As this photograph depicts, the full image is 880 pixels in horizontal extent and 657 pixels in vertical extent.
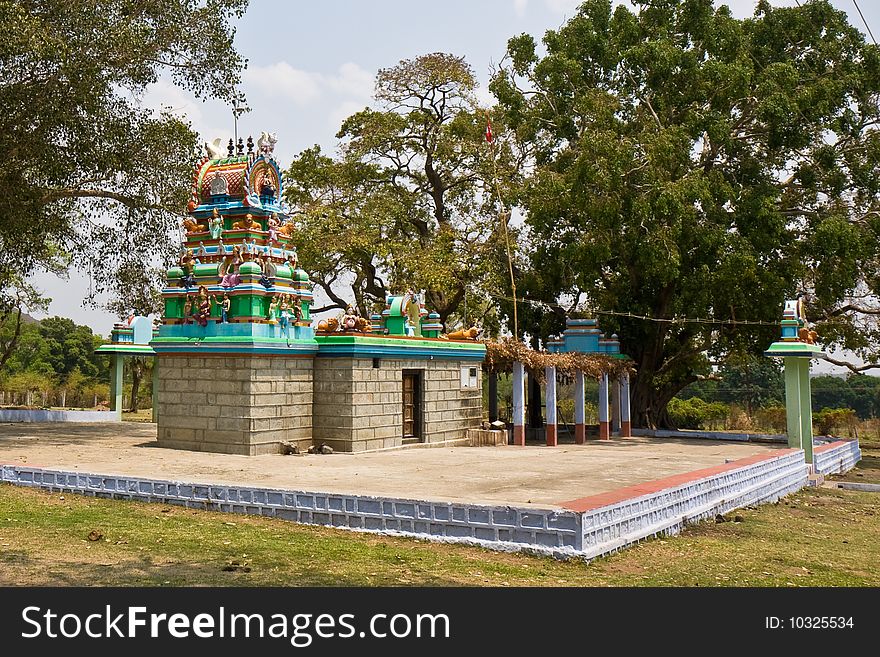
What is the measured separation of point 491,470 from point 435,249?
45.6 feet

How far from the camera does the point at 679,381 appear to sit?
25.8 meters

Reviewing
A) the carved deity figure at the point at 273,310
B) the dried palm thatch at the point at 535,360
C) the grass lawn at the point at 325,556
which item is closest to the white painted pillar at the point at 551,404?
the dried palm thatch at the point at 535,360

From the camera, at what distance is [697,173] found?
67.5 feet

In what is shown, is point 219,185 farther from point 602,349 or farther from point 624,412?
point 624,412

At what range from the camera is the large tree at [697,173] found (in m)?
20.8

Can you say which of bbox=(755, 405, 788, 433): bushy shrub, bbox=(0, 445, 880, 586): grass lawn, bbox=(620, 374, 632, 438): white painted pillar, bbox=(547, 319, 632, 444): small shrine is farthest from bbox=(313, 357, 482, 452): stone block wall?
bbox=(755, 405, 788, 433): bushy shrub

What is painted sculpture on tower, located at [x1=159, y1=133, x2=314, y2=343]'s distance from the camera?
15266mm

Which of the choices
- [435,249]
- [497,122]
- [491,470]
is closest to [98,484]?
[491,470]

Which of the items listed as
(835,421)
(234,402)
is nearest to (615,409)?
(835,421)

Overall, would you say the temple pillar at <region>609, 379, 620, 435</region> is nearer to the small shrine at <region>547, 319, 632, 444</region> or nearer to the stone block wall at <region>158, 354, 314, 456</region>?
the small shrine at <region>547, 319, 632, 444</region>

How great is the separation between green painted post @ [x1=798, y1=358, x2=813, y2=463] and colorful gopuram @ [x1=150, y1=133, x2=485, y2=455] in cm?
775

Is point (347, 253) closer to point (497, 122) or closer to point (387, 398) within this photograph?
point (497, 122)

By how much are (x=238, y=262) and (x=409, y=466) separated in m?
5.29

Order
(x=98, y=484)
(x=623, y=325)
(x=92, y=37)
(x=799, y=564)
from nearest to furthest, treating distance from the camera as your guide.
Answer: (x=799, y=564) < (x=98, y=484) < (x=92, y=37) < (x=623, y=325)
